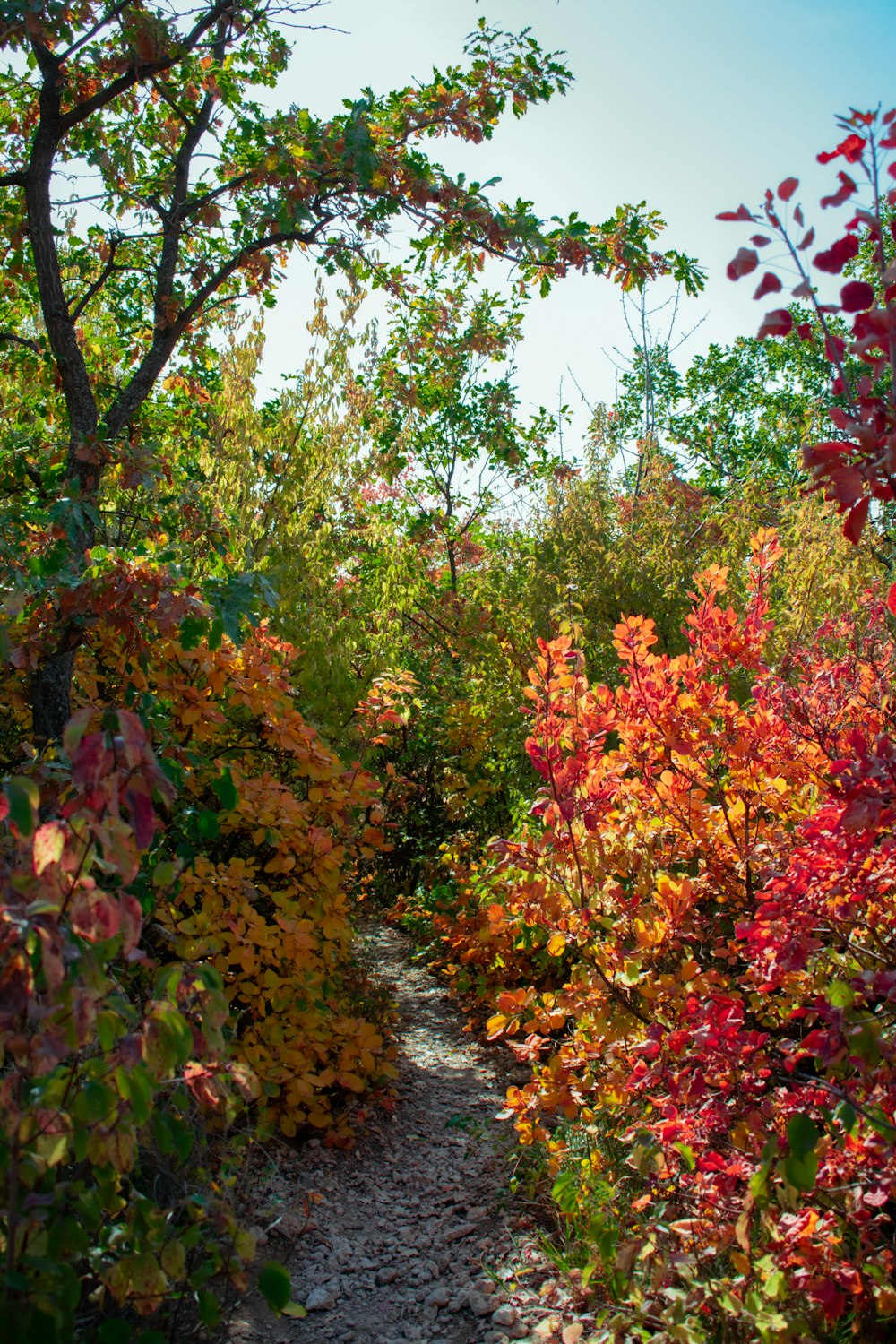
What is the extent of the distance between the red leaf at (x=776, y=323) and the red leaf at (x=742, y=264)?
9 centimetres

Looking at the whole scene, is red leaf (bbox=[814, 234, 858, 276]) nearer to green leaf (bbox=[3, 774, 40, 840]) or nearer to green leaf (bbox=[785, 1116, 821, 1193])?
green leaf (bbox=[785, 1116, 821, 1193])

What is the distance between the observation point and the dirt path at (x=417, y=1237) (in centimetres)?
250

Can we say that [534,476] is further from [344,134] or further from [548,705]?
[548,705]

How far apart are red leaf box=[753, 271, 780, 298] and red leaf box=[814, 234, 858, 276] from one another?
0.24ft

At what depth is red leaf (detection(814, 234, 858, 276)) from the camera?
1628mm

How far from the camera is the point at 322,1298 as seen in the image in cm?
264

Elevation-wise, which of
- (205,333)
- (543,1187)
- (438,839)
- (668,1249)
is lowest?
(543,1187)

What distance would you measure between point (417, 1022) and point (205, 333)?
4.66m

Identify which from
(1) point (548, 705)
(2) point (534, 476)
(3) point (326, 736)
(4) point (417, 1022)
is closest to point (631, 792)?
(1) point (548, 705)

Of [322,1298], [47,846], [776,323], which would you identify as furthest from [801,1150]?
[322,1298]

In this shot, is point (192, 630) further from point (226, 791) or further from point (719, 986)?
point (719, 986)

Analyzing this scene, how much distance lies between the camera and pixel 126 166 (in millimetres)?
5238

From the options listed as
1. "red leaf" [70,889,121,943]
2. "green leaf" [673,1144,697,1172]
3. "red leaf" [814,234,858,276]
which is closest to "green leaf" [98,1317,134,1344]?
"red leaf" [70,889,121,943]

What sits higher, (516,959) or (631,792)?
(631,792)
